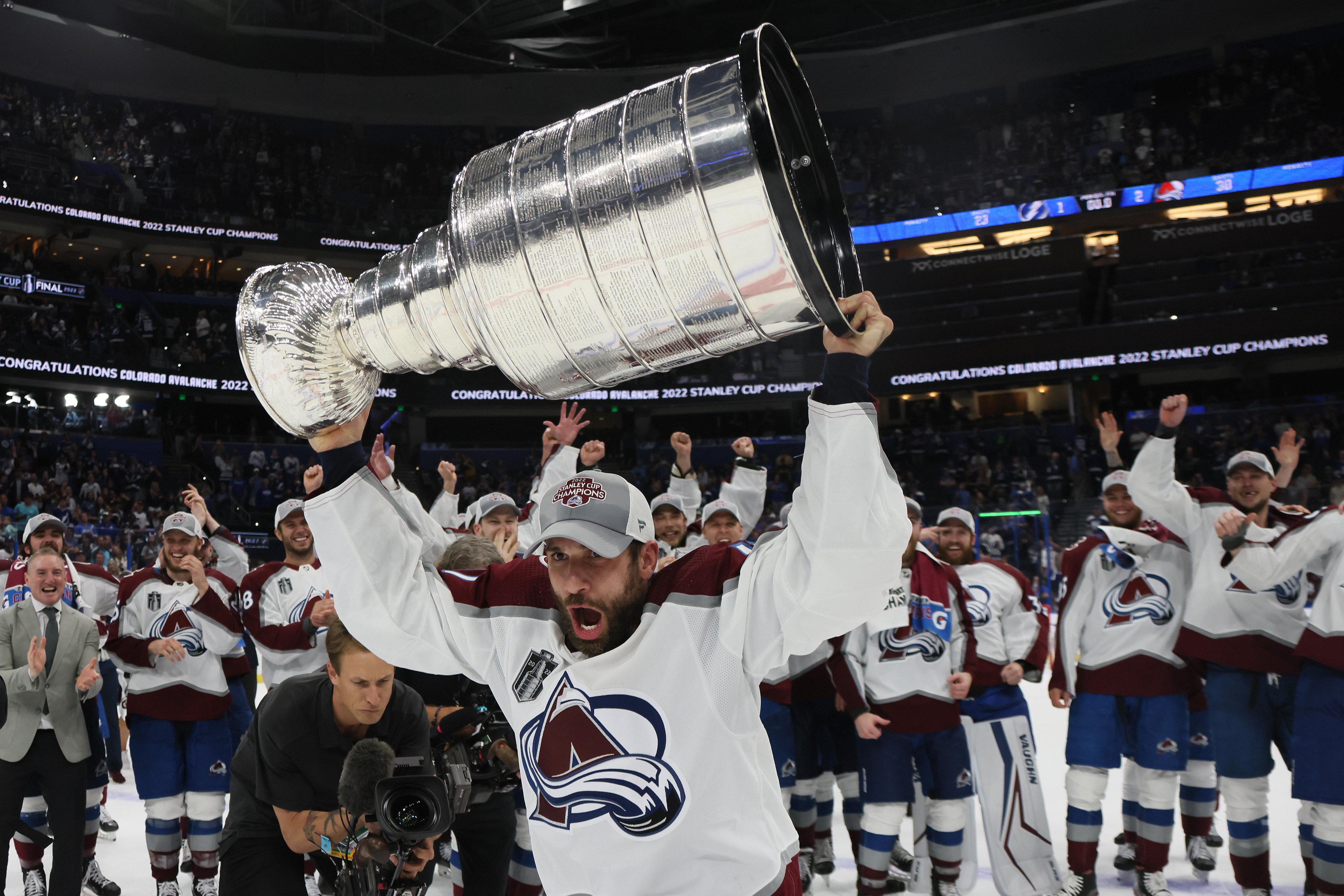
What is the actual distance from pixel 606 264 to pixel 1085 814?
4.24 m

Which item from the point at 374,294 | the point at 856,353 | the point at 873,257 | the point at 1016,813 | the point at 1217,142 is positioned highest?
the point at 1217,142

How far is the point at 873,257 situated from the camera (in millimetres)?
24016

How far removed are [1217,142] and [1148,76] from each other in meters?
2.28

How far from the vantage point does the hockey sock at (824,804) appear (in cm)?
552

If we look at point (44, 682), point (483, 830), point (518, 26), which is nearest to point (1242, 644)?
Result: point (483, 830)

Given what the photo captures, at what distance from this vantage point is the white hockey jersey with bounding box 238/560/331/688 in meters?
5.06

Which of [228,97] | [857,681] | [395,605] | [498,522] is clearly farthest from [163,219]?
[395,605]

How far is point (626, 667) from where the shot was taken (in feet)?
6.19

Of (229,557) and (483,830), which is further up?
(229,557)

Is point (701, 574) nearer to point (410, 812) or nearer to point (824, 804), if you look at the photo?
point (410, 812)

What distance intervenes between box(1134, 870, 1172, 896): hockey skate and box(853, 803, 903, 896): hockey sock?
3.63 ft

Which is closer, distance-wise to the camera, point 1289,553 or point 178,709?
point 1289,553

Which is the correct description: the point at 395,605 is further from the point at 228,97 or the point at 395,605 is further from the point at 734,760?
the point at 228,97

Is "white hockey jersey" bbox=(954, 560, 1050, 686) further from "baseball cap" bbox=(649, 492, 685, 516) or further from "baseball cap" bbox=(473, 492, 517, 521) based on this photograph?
"baseball cap" bbox=(473, 492, 517, 521)
